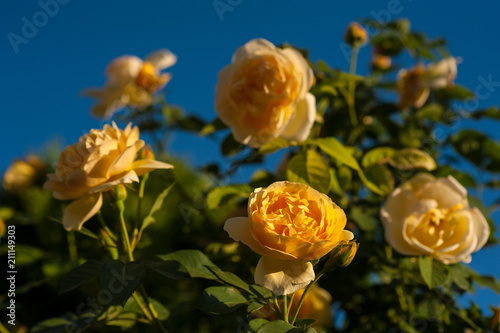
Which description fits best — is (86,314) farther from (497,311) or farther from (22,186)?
(22,186)

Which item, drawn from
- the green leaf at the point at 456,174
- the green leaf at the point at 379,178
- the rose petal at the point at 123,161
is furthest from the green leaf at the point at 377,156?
the rose petal at the point at 123,161

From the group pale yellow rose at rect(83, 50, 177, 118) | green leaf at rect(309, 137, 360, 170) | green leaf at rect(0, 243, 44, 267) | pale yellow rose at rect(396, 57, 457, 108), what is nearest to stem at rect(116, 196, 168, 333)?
green leaf at rect(309, 137, 360, 170)

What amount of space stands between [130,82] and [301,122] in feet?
2.63

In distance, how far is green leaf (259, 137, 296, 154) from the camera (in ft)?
3.29

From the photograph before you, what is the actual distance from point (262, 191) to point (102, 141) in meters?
0.32

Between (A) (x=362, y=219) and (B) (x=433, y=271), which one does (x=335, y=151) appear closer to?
(A) (x=362, y=219)

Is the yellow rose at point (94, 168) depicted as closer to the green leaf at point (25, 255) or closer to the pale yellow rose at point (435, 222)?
the pale yellow rose at point (435, 222)

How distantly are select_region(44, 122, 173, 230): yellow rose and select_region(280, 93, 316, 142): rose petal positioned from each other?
0.86 feet

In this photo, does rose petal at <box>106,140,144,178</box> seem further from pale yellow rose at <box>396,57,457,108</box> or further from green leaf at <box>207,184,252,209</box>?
pale yellow rose at <box>396,57,457,108</box>

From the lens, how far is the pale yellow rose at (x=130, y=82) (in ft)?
4.91

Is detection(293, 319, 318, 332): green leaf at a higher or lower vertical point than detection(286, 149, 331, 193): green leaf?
lower

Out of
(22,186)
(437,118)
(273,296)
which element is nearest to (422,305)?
(437,118)

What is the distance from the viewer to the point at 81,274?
0.77 m

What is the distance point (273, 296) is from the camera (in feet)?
2.34
